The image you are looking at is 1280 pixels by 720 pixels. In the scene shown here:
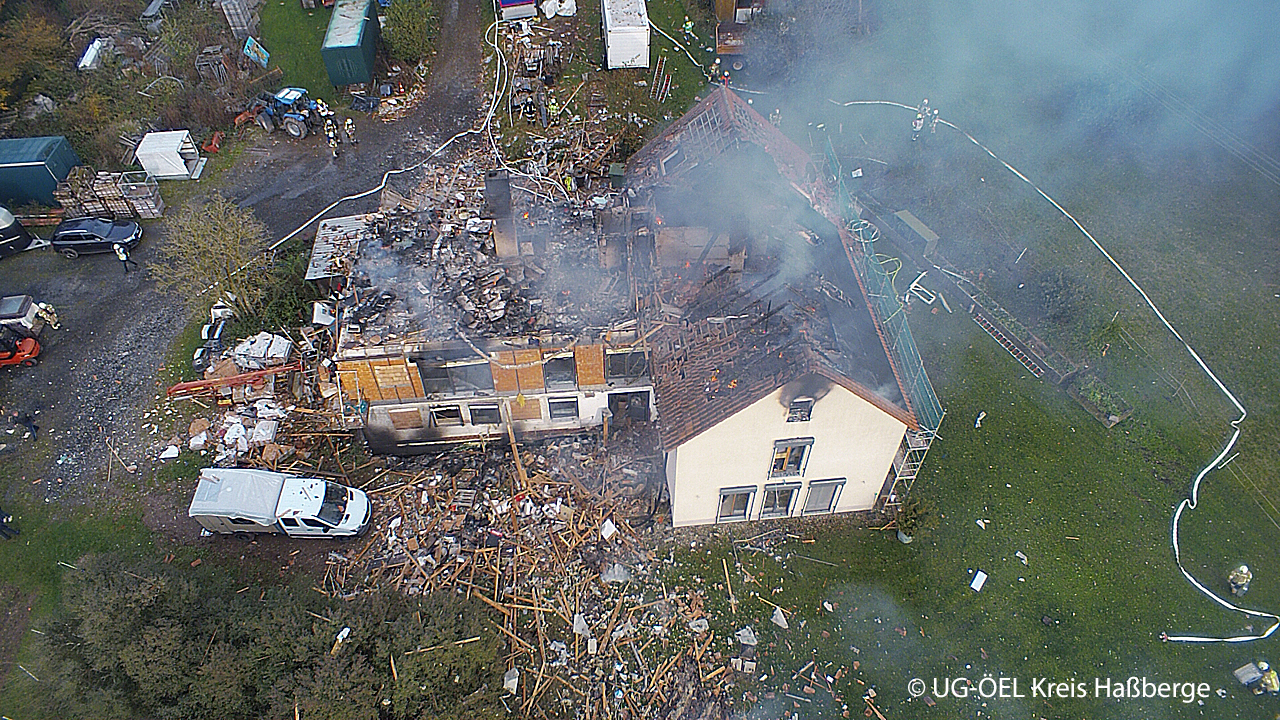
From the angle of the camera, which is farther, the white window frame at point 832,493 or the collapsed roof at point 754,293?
the white window frame at point 832,493

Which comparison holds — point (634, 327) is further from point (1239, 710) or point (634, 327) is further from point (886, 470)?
point (1239, 710)

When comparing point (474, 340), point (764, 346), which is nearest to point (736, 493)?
point (764, 346)

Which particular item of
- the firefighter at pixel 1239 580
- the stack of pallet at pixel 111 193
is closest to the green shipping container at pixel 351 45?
the stack of pallet at pixel 111 193

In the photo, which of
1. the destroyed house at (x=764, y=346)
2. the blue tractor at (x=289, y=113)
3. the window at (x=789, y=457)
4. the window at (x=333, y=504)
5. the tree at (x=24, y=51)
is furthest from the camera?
the blue tractor at (x=289, y=113)

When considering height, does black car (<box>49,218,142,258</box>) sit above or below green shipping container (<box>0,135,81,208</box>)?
below

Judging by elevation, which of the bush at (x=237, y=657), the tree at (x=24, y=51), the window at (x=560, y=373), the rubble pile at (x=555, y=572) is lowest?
the rubble pile at (x=555, y=572)

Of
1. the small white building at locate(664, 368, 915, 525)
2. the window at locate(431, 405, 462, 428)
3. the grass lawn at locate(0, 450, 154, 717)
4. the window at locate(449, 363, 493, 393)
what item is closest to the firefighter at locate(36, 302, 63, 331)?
the grass lawn at locate(0, 450, 154, 717)

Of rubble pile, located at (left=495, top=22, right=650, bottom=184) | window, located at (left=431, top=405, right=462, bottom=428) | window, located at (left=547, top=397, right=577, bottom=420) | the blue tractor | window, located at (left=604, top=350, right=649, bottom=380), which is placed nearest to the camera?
window, located at (left=604, top=350, right=649, bottom=380)

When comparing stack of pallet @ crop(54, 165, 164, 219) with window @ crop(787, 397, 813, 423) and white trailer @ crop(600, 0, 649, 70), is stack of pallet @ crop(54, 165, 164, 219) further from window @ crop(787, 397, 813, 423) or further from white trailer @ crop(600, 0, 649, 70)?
window @ crop(787, 397, 813, 423)

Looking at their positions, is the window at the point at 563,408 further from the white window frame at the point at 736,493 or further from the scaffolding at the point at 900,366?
the scaffolding at the point at 900,366
